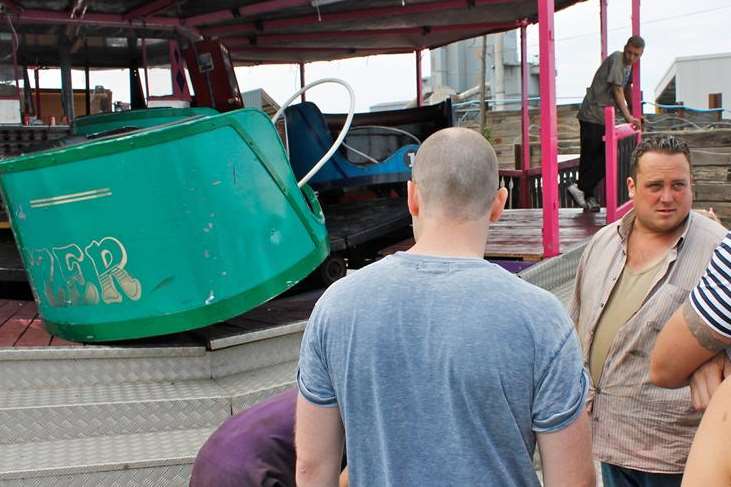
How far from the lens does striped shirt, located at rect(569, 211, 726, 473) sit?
2549 mm

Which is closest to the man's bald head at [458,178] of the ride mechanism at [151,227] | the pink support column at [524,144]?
the ride mechanism at [151,227]

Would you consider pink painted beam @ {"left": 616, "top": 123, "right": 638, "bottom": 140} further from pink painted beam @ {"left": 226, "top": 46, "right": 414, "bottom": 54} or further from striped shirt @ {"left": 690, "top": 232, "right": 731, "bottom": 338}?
striped shirt @ {"left": 690, "top": 232, "right": 731, "bottom": 338}

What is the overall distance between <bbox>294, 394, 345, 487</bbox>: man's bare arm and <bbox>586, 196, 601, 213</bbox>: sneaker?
749 cm

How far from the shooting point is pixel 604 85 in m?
8.57

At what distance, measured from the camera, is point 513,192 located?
1142 centimetres

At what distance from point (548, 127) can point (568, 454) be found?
442 cm

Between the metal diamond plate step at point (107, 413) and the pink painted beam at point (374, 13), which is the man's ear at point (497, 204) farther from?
the pink painted beam at point (374, 13)

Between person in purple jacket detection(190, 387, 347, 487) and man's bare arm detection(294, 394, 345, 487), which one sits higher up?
man's bare arm detection(294, 394, 345, 487)

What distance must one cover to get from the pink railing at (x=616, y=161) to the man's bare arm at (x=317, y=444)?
531 centimetres

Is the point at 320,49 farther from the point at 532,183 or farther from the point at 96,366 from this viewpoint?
the point at 96,366

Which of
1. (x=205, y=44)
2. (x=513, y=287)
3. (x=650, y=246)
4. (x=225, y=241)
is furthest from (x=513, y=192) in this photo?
(x=513, y=287)

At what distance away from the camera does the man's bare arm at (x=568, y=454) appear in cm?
164

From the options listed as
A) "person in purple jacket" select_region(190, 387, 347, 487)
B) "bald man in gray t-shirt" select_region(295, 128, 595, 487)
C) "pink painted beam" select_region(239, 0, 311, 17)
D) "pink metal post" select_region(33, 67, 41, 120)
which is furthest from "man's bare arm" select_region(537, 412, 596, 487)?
"pink metal post" select_region(33, 67, 41, 120)

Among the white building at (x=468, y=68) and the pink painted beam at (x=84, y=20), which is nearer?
the pink painted beam at (x=84, y=20)
